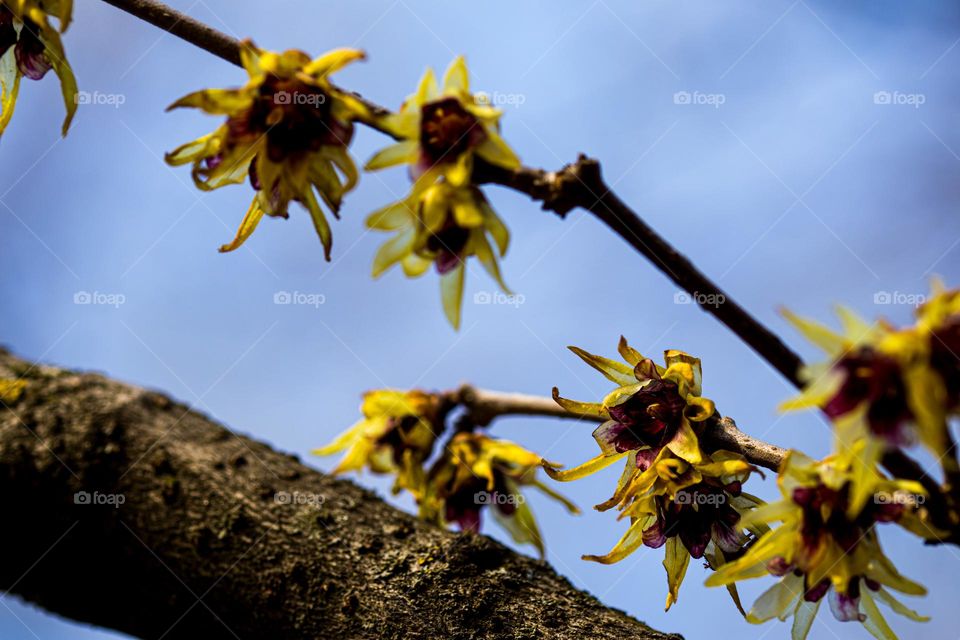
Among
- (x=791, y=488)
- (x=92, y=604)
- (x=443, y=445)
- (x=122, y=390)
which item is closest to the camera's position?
(x=791, y=488)

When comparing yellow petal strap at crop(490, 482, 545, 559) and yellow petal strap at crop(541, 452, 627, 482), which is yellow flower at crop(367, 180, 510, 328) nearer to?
yellow petal strap at crop(541, 452, 627, 482)

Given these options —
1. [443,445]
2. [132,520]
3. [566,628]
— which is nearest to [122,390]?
[132,520]

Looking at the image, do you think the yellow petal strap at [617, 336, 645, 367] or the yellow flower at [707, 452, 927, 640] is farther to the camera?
the yellow petal strap at [617, 336, 645, 367]

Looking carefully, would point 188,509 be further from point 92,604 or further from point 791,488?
point 791,488

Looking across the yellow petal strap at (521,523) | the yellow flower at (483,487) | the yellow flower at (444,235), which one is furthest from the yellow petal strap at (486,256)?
the yellow petal strap at (521,523)

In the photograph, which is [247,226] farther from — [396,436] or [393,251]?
[396,436]

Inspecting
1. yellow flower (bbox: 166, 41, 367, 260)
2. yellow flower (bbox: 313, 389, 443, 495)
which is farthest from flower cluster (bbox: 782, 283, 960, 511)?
yellow flower (bbox: 313, 389, 443, 495)

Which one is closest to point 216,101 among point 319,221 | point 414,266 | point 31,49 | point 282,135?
point 282,135
